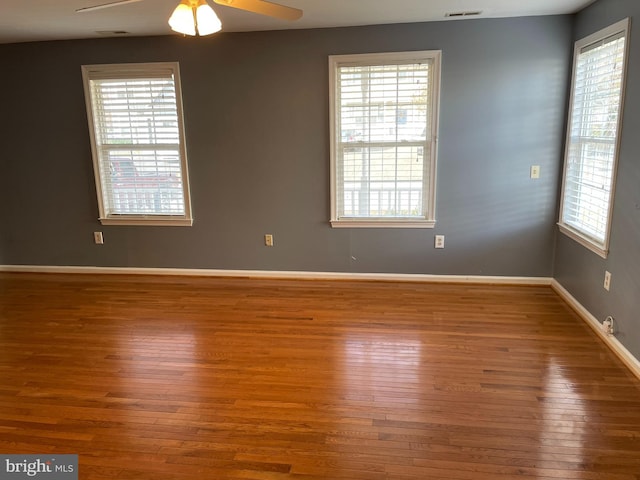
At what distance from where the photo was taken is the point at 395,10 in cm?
338

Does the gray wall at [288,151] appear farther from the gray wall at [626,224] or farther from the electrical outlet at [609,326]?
the electrical outlet at [609,326]

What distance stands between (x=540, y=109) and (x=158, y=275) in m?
3.89

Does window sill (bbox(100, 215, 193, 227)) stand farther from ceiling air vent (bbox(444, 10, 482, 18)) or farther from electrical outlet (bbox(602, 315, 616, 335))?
electrical outlet (bbox(602, 315, 616, 335))

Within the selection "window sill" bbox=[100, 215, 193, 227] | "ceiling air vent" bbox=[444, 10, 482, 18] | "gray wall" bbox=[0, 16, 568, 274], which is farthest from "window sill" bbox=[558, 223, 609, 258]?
"window sill" bbox=[100, 215, 193, 227]

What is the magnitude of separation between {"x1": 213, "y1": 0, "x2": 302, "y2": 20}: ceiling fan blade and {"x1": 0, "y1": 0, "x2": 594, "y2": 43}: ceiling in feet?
2.73

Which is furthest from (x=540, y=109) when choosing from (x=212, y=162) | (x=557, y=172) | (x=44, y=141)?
(x=44, y=141)

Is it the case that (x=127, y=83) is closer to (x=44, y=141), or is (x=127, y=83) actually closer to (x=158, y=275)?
(x=44, y=141)

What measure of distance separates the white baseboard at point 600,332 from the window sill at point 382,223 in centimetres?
121

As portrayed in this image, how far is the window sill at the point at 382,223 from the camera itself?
13.7 feet

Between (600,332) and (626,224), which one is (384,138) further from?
(600,332)

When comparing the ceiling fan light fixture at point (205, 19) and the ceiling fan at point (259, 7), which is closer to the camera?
the ceiling fan light fixture at point (205, 19)

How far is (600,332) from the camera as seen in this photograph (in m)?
3.16

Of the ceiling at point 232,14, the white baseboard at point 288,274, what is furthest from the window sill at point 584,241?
the ceiling at point 232,14

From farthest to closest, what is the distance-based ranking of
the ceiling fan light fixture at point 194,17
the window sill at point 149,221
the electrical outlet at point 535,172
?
the window sill at point 149,221, the electrical outlet at point 535,172, the ceiling fan light fixture at point 194,17
